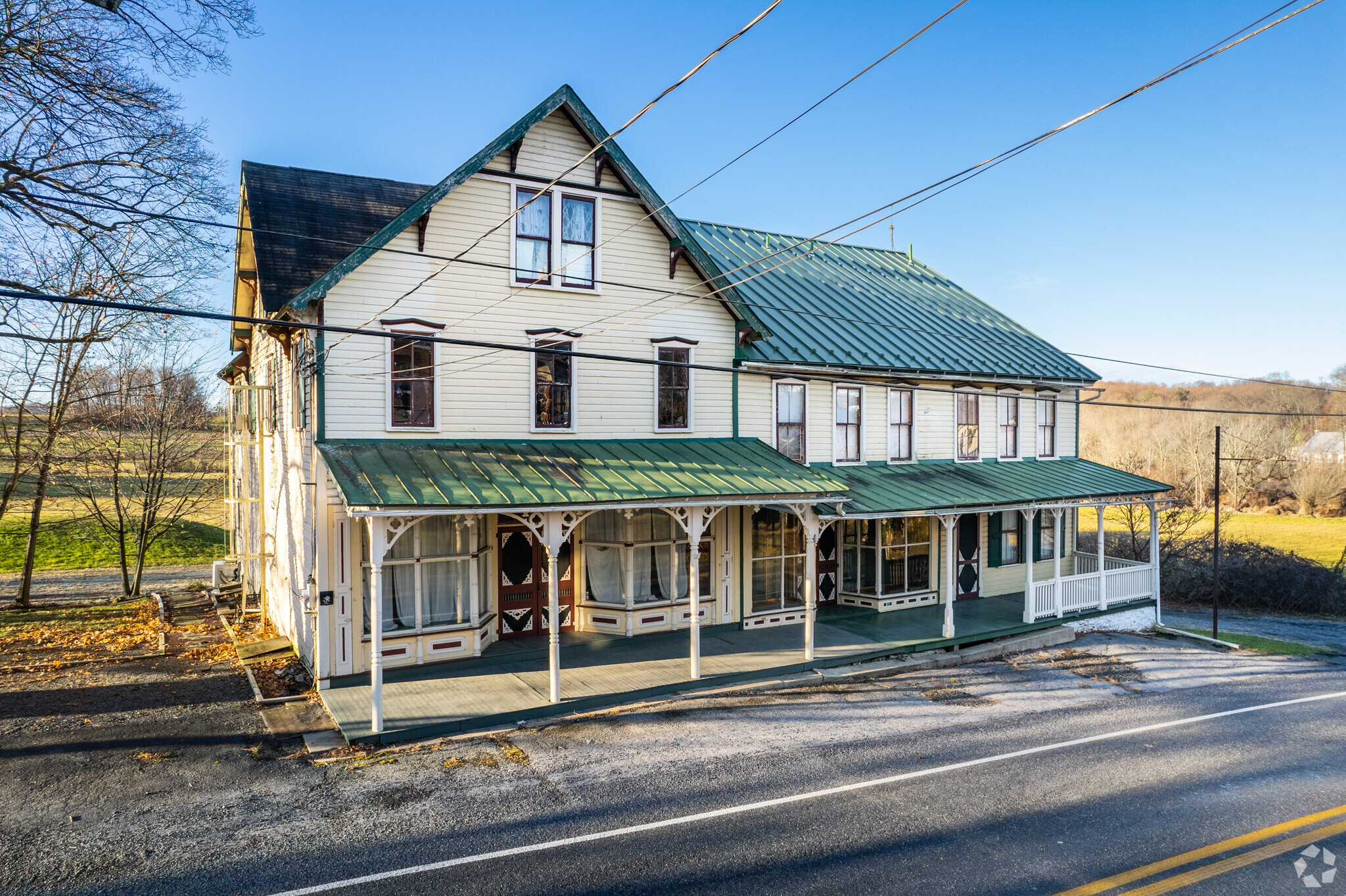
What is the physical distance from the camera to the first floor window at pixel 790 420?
17.6m

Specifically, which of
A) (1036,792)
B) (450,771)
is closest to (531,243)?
(450,771)

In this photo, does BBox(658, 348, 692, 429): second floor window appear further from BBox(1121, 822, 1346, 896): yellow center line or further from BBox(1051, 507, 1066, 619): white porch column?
BBox(1121, 822, 1346, 896): yellow center line

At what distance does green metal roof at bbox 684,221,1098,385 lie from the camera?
60.7ft

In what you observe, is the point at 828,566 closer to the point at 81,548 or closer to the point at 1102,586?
the point at 1102,586

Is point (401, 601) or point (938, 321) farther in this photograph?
point (938, 321)

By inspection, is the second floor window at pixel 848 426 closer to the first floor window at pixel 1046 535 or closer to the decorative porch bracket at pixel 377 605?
the first floor window at pixel 1046 535

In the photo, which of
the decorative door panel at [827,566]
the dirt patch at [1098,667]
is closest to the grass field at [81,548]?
the decorative door panel at [827,566]

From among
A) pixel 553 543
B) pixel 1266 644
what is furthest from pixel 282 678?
pixel 1266 644

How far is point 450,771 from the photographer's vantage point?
9539 millimetres

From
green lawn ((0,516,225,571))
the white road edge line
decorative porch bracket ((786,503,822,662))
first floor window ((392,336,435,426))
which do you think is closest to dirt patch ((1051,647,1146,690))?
the white road edge line

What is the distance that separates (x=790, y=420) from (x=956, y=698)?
23.3 feet

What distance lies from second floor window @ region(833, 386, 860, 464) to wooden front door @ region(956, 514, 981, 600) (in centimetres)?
379

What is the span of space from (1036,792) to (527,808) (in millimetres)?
6001

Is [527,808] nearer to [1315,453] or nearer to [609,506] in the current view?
[609,506]
